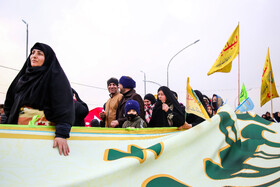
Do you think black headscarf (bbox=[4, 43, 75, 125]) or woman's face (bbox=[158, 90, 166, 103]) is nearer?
black headscarf (bbox=[4, 43, 75, 125])

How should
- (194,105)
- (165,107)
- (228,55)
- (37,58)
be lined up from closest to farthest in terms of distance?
(37,58) → (194,105) → (165,107) → (228,55)

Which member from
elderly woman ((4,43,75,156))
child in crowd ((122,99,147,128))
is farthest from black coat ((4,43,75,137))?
child in crowd ((122,99,147,128))

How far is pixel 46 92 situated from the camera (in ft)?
6.33

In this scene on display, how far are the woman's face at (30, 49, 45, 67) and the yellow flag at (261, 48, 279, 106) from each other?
8218 millimetres

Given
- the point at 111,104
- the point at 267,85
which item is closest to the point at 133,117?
the point at 111,104

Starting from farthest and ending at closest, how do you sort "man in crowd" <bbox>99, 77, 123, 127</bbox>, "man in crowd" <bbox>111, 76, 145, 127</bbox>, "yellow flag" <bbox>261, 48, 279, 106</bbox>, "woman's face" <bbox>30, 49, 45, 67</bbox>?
1. "yellow flag" <bbox>261, 48, 279, 106</bbox>
2. "man in crowd" <bbox>99, 77, 123, 127</bbox>
3. "man in crowd" <bbox>111, 76, 145, 127</bbox>
4. "woman's face" <bbox>30, 49, 45, 67</bbox>

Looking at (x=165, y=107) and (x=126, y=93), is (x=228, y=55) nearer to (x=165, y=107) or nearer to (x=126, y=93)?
(x=126, y=93)

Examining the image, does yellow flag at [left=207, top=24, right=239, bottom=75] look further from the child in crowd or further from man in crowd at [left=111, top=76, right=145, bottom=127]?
the child in crowd

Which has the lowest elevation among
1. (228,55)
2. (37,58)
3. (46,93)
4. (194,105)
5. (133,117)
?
(133,117)

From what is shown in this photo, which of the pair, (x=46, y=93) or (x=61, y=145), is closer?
(x=61, y=145)

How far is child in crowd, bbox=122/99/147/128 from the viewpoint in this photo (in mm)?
3403

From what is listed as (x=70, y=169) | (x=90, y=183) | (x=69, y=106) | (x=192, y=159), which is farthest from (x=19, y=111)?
(x=192, y=159)

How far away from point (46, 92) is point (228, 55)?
21.2 ft

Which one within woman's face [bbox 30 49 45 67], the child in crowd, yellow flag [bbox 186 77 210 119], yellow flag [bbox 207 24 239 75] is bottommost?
the child in crowd
